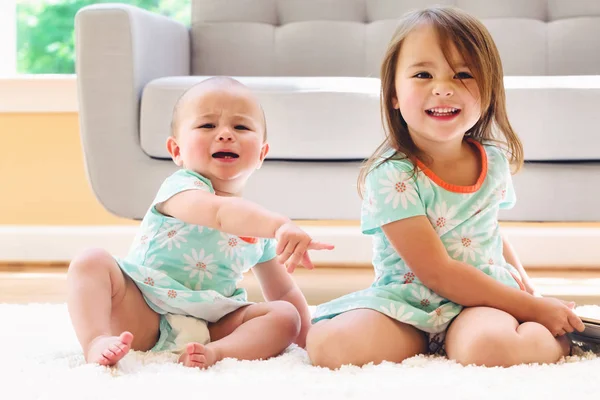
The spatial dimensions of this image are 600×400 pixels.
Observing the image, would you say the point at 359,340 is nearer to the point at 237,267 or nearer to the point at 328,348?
the point at 328,348

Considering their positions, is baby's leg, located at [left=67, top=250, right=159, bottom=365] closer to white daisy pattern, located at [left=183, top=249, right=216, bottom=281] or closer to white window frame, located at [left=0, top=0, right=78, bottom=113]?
white daisy pattern, located at [left=183, top=249, right=216, bottom=281]

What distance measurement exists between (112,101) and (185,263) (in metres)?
0.76

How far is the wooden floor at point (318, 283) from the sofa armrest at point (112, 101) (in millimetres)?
296

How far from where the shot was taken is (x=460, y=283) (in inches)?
43.1

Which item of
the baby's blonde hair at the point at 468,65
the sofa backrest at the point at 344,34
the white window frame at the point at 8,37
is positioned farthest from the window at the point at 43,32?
the baby's blonde hair at the point at 468,65

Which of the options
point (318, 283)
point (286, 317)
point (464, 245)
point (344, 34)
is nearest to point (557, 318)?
point (464, 245)

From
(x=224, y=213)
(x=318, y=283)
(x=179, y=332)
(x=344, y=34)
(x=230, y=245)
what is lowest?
(x=318, y=283)

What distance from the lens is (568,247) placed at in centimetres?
247

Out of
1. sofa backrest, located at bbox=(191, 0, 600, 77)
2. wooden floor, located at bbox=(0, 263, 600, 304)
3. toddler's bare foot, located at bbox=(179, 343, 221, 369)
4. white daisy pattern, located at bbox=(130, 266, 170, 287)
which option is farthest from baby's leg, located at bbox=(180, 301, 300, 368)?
sofa backrest, located at bbox=(191, 0, 600, 77)

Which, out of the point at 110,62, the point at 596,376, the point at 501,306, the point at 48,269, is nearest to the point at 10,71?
the point at 48,269

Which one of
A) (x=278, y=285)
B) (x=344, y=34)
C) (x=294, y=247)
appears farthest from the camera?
(x=344, y=34)

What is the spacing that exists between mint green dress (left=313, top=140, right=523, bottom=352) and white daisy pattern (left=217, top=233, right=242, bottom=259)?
0.53 feet

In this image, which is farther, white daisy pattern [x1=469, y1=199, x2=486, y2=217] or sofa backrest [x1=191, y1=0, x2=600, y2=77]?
sofa backrest [x1=191, y1=0, x2=600, y2=77]

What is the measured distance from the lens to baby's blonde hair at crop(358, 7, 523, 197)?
1.16m
